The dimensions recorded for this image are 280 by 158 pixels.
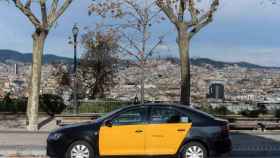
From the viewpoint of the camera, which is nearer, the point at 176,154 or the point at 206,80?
the point at 176,154

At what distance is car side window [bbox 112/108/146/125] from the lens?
1370 centimetres

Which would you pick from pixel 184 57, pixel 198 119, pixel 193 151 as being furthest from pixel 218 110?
pixel 193 151

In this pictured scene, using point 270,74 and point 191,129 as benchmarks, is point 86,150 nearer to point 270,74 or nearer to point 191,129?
point 191,129

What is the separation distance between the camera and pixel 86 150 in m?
13.6

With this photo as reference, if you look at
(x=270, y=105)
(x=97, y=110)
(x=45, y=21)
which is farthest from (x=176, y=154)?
(x=270, y=105)

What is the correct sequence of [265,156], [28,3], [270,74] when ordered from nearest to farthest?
1. [265,156]
2. [28,3]
3. [270,74]

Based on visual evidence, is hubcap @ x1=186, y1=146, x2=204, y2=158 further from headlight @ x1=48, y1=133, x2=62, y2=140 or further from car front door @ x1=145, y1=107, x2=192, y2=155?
headlight @ x1=48, y1=133, x2=62, y2=140

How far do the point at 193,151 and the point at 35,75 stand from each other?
34.6 ft

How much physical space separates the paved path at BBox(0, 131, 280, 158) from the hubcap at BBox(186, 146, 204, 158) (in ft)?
7.80

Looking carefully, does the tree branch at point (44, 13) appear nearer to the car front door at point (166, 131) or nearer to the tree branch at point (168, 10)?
the tree branch at point (168, 10)

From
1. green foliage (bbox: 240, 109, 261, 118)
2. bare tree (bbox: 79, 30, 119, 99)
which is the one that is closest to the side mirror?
green foliage (bbox: 240, 109, 261, 118)

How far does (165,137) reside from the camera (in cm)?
1362

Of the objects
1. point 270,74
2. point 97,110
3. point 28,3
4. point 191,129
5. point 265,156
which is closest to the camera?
point 191,129

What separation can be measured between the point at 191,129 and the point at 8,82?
30057 mm
